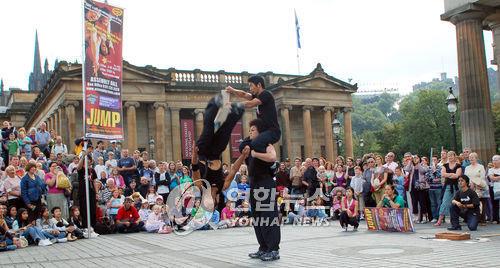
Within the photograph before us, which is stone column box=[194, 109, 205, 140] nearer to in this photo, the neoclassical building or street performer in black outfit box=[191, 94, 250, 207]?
the neoclassical building

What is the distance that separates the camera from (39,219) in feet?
47.2

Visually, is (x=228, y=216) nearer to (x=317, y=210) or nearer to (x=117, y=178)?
(x=317, y=210)

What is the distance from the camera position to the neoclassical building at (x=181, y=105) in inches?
1834

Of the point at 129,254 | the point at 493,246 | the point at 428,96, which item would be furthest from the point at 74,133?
the point at 428,96

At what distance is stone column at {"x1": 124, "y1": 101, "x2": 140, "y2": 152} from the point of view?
47.6 metres

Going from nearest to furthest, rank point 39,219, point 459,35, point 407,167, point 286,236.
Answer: point 286,236, point 39,219, point 407,167, point 459,35

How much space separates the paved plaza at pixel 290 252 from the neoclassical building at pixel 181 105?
27.1 m

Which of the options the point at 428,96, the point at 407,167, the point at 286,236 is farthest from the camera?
the point at 428,96

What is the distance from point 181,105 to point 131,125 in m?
5.89

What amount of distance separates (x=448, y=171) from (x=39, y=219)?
1183 centimetres

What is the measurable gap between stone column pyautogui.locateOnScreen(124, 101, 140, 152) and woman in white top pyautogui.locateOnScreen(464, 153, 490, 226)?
1446 inches

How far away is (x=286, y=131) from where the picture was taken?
54688mm

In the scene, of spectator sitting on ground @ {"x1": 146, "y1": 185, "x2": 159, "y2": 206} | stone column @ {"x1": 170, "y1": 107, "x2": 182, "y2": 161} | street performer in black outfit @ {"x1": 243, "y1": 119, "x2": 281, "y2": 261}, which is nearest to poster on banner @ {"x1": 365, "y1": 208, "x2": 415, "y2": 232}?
street performer in black outfit @ {"x1": 243, "y1": 119, "x2": 281, "y2": 261}

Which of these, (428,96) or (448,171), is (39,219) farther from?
(428,96)
